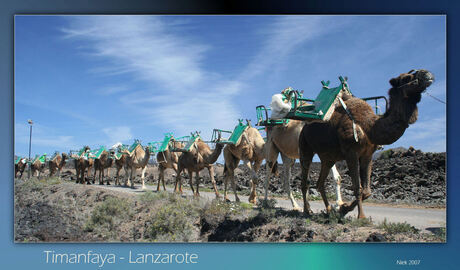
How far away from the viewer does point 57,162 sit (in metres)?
21.4

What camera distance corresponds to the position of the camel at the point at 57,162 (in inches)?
832

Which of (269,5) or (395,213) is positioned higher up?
(269,5)

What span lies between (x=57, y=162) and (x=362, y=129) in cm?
1848

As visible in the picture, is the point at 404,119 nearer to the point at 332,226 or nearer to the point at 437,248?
the point at 332,226

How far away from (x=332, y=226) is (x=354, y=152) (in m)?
1.37

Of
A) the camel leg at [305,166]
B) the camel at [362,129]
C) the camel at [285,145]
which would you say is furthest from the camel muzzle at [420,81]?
the camel at [285,145]

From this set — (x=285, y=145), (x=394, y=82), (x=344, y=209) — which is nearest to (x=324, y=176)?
(x=344, y=209)

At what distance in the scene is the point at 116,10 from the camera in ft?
26.8

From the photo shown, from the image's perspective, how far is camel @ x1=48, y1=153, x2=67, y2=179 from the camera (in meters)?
21.1

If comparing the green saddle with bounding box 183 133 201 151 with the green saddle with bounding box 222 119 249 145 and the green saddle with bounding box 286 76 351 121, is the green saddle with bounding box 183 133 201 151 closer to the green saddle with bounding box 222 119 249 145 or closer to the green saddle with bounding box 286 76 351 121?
the green saddle with bounding box 222 119 249 145

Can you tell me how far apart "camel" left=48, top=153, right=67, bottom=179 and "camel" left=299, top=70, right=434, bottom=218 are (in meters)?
16.8

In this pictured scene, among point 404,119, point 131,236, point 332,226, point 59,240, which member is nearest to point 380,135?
point 404,119

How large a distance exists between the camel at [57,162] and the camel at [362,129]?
16.8 meters

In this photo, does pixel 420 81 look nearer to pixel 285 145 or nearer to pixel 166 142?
pixel 285 145
